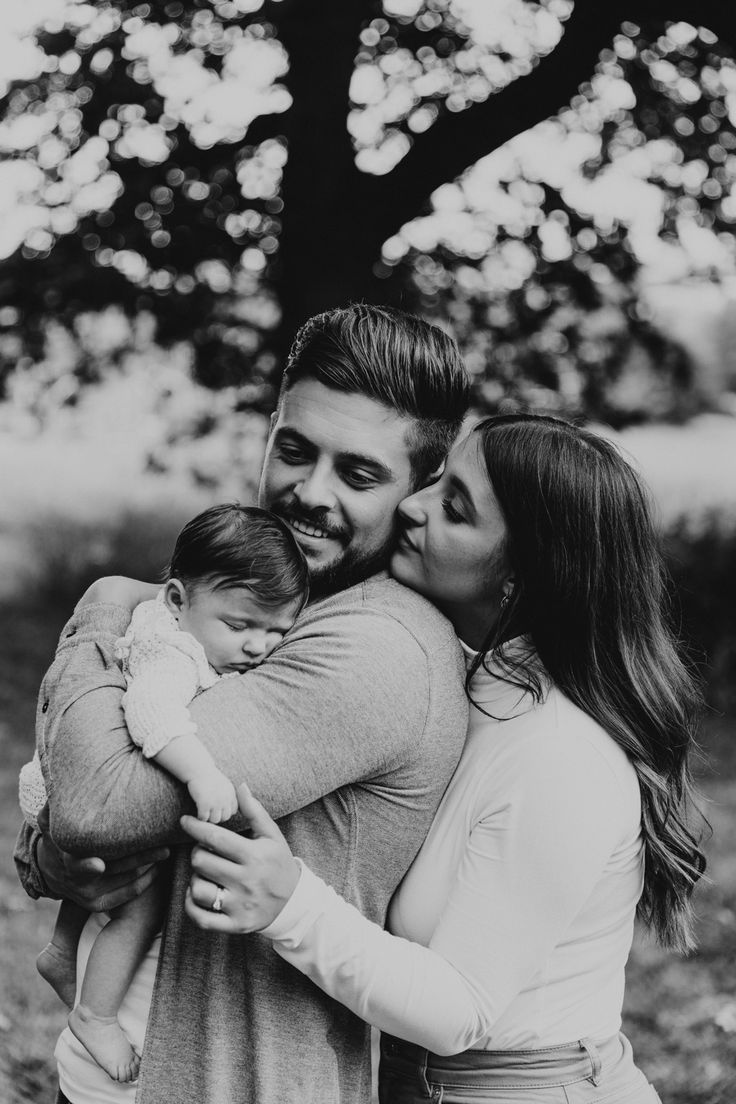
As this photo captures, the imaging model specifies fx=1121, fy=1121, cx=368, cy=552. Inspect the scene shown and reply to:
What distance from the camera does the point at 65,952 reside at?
2324mm

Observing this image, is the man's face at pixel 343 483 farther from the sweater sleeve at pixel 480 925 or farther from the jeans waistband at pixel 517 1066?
the jeans waistband at pixel 517 1066

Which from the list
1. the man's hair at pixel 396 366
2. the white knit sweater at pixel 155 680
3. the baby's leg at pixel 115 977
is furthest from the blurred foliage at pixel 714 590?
the baby's leg at pixel 115 977

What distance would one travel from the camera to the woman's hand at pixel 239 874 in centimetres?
181

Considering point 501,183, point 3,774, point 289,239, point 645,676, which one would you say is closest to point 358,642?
point 645,676

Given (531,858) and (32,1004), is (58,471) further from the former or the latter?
(531,858)

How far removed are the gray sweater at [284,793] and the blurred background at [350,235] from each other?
8.89 feet

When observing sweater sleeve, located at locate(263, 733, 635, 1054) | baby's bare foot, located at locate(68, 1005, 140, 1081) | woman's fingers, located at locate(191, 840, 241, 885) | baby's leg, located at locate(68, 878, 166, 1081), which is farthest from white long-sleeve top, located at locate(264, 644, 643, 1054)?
baby's bare foot, located at locate(68, 1005, 140, 1081)

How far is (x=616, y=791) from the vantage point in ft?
6.78

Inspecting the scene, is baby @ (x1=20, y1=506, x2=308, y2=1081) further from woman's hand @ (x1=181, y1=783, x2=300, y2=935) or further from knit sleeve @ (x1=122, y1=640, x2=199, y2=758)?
woman's hand @ (x1=181, y1=783, x2=300, y2=935)

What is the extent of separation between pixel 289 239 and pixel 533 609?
332 cm

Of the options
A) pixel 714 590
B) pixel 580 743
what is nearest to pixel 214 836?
pixel 580 743

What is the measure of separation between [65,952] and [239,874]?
28.7 inches

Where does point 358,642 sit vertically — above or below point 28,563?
above

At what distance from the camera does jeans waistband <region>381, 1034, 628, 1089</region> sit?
2092 mm
